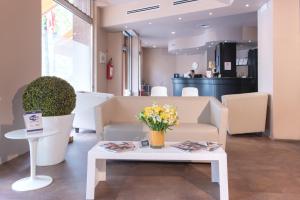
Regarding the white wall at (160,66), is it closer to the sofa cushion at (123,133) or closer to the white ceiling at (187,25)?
the white ceiling at (187,25)

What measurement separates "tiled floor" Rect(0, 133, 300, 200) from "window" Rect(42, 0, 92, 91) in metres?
2.25

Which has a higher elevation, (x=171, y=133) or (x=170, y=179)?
(x=171, y=133)

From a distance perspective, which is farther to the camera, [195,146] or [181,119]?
[181,119]

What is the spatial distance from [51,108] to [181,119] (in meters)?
1.96

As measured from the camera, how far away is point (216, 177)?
10.3 feet

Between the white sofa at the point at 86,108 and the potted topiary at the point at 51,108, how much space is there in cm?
168

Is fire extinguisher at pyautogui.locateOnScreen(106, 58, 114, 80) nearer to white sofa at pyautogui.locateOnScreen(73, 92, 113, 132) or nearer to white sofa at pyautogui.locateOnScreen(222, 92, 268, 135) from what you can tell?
white sofa at pyautogui.locateOnScreen(73, 92, 113, 132)

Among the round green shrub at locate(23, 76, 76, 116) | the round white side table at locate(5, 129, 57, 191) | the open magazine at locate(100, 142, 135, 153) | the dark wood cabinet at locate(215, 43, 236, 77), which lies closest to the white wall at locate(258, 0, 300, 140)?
the open magazine at locate(100, 142, 135, 153)

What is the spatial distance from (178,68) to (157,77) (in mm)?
1431

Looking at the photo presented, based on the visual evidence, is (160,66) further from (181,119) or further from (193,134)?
(193,134)

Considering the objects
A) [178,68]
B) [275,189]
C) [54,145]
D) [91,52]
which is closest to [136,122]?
[54,145]

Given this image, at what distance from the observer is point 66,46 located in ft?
21.9

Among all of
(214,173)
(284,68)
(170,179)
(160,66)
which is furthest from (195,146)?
(160,66)

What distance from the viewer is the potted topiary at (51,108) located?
12.0ft
